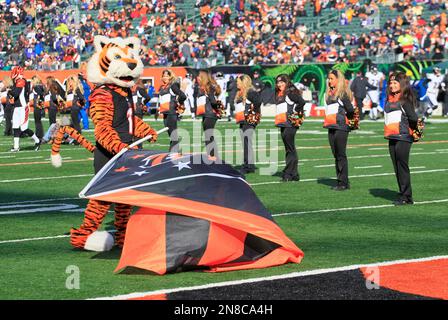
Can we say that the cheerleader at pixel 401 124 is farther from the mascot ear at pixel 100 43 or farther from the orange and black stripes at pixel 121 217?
the orange and black stripes at pixel 121 217

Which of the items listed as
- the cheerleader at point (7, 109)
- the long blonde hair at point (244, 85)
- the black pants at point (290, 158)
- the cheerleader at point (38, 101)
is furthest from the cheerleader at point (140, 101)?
the cheerleader at point (7, 109)

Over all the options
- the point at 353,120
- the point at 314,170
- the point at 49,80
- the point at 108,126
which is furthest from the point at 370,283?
the point at 49,80

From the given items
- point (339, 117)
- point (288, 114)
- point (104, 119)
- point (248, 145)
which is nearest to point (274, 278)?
point (104, 119)

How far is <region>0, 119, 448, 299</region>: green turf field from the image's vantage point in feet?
28.6

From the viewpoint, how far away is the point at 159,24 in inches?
2031

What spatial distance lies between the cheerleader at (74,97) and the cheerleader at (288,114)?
28.9ft

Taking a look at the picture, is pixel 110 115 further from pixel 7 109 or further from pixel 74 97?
pixel 7 109

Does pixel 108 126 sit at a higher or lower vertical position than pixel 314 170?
higher

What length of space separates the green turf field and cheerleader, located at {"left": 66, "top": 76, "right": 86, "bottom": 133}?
327 centimetres

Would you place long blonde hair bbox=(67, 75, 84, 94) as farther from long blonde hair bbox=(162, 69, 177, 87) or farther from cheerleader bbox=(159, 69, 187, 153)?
long blonde hair bbox=(162, 69, 177, 87)

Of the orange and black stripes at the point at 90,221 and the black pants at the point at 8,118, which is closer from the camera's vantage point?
the orange and black stripes at the point at 90,221

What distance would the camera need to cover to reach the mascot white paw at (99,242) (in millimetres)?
9938
